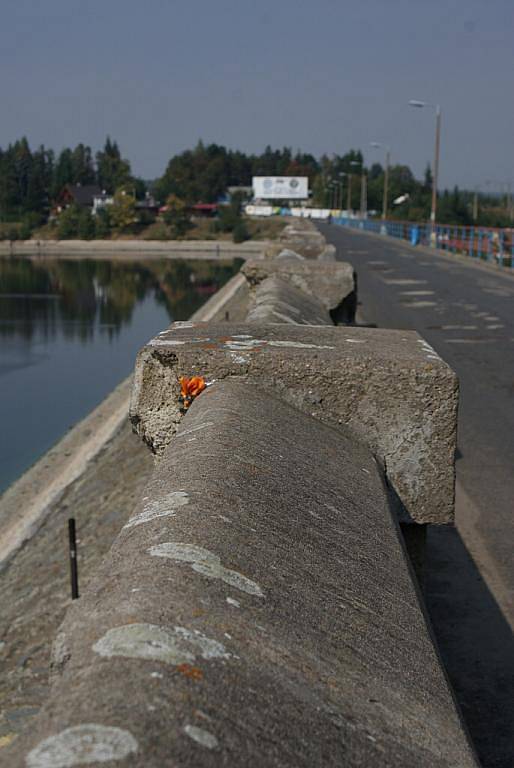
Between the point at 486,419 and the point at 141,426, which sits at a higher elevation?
the point at 141,426

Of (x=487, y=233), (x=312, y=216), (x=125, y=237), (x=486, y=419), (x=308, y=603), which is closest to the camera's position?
(x=308, y=603)

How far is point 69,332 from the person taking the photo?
4209cm

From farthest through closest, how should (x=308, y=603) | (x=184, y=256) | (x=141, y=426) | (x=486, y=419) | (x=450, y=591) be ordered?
(x=184, y=256) → (x=486, y=419) → (x=450, y=591) → (x=141, y=426) → (x=308, y=603)

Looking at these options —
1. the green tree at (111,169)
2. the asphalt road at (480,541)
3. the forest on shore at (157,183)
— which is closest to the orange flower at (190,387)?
the asphalt road at (480,541)

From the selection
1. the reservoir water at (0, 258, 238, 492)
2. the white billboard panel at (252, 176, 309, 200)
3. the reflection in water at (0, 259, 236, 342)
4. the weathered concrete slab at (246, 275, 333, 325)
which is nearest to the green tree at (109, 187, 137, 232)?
the reflection in water at (0, 259, 236, 342)

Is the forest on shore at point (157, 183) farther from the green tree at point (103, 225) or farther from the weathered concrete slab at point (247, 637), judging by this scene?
the weathered concrete slab at point (247, 637)

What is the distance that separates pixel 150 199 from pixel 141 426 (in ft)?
547

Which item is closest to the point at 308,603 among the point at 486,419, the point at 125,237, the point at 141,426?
the point at 141,426

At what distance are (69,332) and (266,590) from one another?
40.9 m

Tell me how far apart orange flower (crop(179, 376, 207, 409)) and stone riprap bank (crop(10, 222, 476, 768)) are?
0.03 metres

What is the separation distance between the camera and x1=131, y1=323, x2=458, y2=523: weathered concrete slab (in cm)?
364

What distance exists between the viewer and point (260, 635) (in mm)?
1929

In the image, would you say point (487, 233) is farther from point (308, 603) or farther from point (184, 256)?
point (184, 256)

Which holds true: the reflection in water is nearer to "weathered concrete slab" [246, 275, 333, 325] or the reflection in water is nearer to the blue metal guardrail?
the blue metal guardrail
